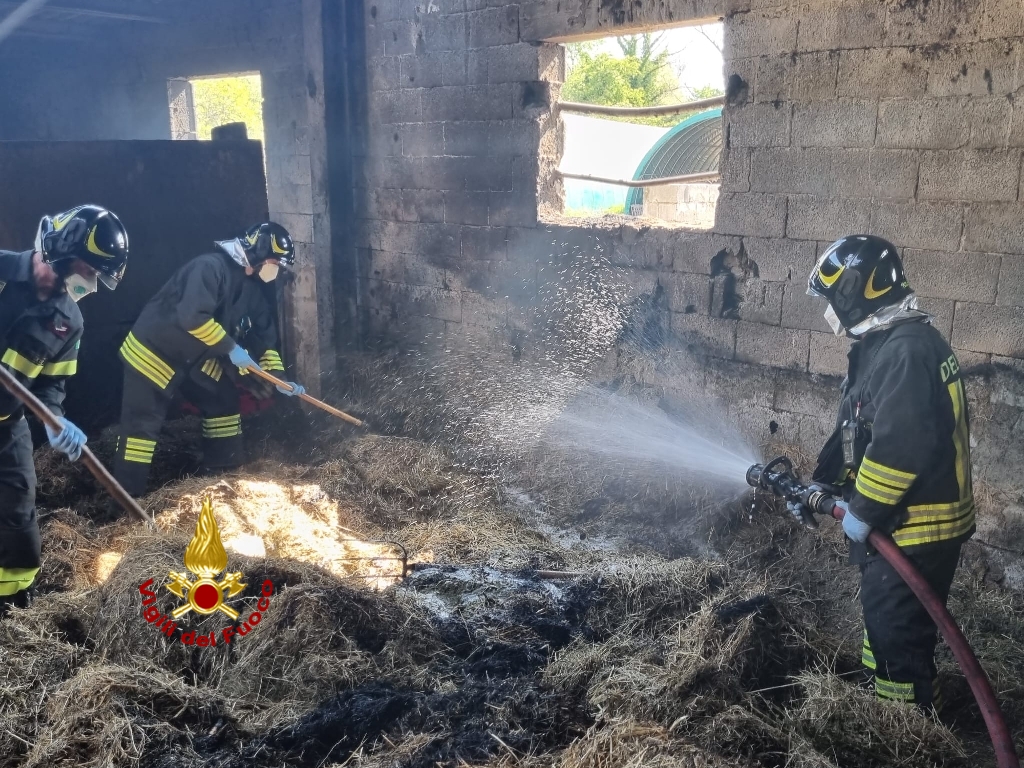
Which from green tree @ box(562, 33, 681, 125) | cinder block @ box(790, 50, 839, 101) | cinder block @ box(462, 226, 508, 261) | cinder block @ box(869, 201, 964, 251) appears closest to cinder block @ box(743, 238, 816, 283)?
cinder block @ box(869, 201, 964, 251)

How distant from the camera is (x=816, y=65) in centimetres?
498

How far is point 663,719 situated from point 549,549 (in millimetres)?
2254

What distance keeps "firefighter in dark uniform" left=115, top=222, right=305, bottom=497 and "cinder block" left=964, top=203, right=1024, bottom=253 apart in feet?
15.4

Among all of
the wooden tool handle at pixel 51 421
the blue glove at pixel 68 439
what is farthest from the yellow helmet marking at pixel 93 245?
the blue glove at pixel 68 439

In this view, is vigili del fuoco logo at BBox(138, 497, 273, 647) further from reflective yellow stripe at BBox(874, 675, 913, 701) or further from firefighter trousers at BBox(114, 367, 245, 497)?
reflective yellow stripe at BBox(874, 675, 913, 701)

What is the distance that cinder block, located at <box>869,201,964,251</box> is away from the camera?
15.1 ft

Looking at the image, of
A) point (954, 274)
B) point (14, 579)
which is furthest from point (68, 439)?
point (954, 274)

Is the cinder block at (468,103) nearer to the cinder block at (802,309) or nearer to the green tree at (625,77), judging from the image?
the cinder block at (802,309)

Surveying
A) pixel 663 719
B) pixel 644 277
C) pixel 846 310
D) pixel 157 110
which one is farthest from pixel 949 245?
pixel 157 110

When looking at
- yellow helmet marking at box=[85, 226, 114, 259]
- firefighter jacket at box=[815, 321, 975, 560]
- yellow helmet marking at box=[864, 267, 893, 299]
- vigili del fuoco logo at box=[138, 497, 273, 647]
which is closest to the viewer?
firefighter jacket at box=[815, 321, 975, 560]

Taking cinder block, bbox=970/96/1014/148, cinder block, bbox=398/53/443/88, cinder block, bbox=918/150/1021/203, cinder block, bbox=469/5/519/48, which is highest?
cinder block, bbox=469/5/519/48

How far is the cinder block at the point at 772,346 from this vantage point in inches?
211

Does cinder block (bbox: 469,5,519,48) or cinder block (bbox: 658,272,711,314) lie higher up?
cinder block (bbox: 469,5,519,48)

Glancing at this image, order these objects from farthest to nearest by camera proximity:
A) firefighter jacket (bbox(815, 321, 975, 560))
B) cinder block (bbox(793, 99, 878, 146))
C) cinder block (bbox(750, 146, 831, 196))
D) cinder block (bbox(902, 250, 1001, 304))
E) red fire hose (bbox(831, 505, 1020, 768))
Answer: cinder block (bbox(750, 146, 831, 196))
cinder block (bbox(793, 99, 878, 146))
cinder block (bbox(902, 250, 1001, 304))
firefighter jacket (bbox(815, 321, 975, 560))
red fire hose (bbox(831, 505, 1020, 768))
